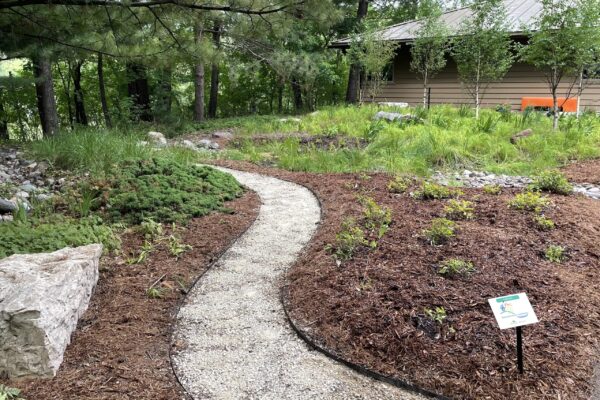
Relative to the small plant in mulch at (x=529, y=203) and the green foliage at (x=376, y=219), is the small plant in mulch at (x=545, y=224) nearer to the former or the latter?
the small plant in mulch at (x=529, y=203)

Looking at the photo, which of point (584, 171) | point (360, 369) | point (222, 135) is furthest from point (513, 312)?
point (222, 135)

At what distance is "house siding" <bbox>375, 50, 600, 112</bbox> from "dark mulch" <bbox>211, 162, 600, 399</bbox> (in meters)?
11.1

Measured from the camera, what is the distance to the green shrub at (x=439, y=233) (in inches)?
140

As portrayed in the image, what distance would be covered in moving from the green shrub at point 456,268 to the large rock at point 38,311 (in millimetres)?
2361

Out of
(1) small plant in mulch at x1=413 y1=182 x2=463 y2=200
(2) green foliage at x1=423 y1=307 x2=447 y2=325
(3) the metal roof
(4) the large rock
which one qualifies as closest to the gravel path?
(2) green foliage at x1=423 y1=307 x2=447 y2=325

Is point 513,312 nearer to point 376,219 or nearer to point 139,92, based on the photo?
point 376,219

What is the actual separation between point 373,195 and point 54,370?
11.9 ft

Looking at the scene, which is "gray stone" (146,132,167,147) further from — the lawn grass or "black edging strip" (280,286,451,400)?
"black edging strip" (280,286,451,400)

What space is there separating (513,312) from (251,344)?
1.44 metres

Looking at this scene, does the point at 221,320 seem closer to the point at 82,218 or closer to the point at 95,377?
the point at 95,377

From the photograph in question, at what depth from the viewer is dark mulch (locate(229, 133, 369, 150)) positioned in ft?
28.0

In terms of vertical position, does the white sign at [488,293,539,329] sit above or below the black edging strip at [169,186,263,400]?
above

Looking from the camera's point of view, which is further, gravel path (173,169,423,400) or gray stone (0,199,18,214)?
gray stone (0,199,18,214)

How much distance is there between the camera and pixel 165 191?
5008mm
